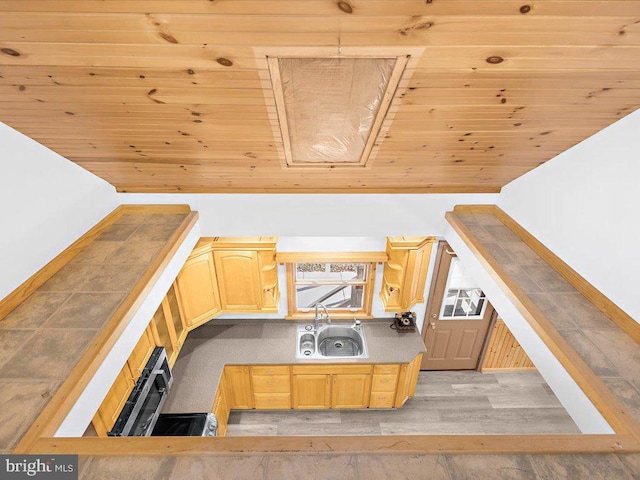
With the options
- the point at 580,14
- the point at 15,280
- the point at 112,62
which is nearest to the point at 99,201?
the point at 15,280

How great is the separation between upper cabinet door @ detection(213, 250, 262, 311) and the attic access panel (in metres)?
1.39

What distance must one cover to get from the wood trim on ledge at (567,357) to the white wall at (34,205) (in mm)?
2694

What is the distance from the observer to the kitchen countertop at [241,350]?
291 cm

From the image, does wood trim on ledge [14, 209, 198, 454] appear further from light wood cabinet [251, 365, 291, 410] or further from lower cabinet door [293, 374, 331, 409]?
lower cabinet door [293, 374, 331, 409]

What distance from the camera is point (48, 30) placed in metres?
1.09

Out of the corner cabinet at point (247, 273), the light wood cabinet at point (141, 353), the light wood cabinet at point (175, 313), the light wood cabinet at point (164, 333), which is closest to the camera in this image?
the light wood cabinet at point (141, 353)

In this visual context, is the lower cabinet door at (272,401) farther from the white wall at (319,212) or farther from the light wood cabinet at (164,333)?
the white wall at (319,212)

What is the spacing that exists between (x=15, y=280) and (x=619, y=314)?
125 inches

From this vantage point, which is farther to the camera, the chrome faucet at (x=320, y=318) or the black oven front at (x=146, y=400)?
the chrome faucet at (x=320, y=318)

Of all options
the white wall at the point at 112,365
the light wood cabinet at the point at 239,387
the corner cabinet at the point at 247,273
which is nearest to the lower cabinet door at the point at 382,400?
the light wood cabinet at the point at 239,387

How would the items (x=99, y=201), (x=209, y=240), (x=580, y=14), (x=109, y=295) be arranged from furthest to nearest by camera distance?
1. (x=209, y=240)
2. (x=99, y=201)
3. (x=109, y=295)
4. (x=580, y=14)

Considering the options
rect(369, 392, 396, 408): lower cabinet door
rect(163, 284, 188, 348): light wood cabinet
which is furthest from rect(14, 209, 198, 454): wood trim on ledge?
rect(369, 392, 396, 408): lower cabinet door

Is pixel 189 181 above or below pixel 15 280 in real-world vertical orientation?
above

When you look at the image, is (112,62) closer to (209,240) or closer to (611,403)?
(209,240)
